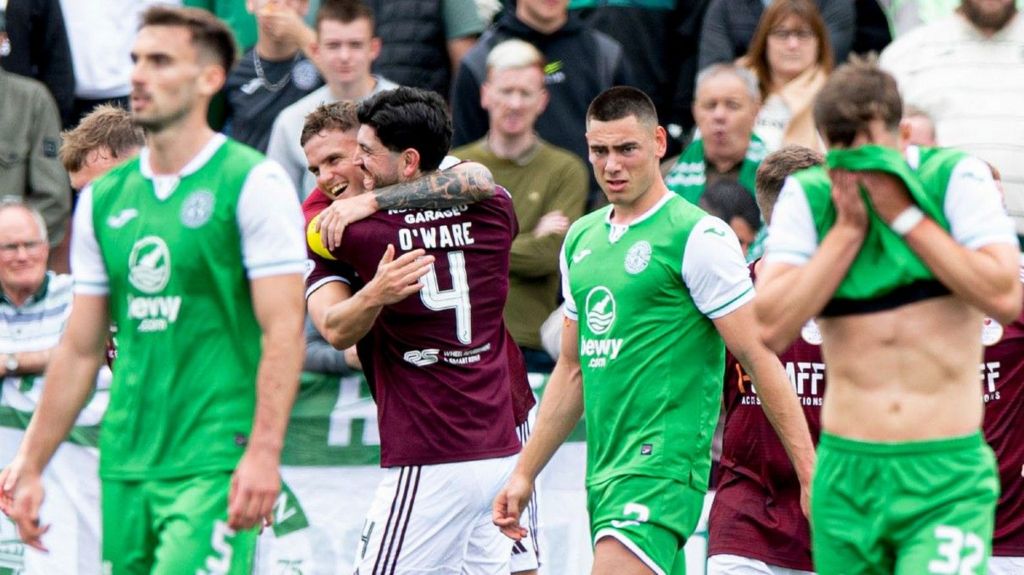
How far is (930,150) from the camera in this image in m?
6.08

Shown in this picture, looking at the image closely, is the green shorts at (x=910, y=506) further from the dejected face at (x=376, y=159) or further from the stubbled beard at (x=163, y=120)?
the dejected face at (x=376, y=159)

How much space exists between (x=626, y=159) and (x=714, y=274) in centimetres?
60

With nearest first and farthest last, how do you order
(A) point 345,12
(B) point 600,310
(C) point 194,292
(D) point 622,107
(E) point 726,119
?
(C) point 194,292
(B) point 600,310
(D) point 622,107
(E) point 726,119
(A) point 345,12

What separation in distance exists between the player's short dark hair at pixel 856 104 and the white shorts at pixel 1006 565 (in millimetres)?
2906

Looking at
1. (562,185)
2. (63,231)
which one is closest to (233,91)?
(63,231)

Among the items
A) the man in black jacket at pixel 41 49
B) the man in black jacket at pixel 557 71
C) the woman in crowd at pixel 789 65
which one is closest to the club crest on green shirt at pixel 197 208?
the man in black jacket at pixel 557 71

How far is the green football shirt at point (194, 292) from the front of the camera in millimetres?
6141

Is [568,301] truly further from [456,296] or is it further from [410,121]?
[410,121]

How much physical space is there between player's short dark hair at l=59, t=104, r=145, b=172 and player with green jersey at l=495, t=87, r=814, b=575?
2.37 meters

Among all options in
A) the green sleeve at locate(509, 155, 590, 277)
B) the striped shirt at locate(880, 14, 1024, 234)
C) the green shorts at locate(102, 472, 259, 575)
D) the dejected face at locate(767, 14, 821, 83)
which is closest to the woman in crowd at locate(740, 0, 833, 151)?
the dejected face at locate(767, 14, 821, 83)

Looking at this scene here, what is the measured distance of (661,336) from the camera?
7281 mm

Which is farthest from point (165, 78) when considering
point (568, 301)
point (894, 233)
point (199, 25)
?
point (894, 233)

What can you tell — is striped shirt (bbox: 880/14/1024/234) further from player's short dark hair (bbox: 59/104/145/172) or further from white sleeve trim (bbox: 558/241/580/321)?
player's short dark hair (bbox: 59/104/145/172)

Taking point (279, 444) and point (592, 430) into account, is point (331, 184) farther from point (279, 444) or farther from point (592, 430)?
point (279, 444)
